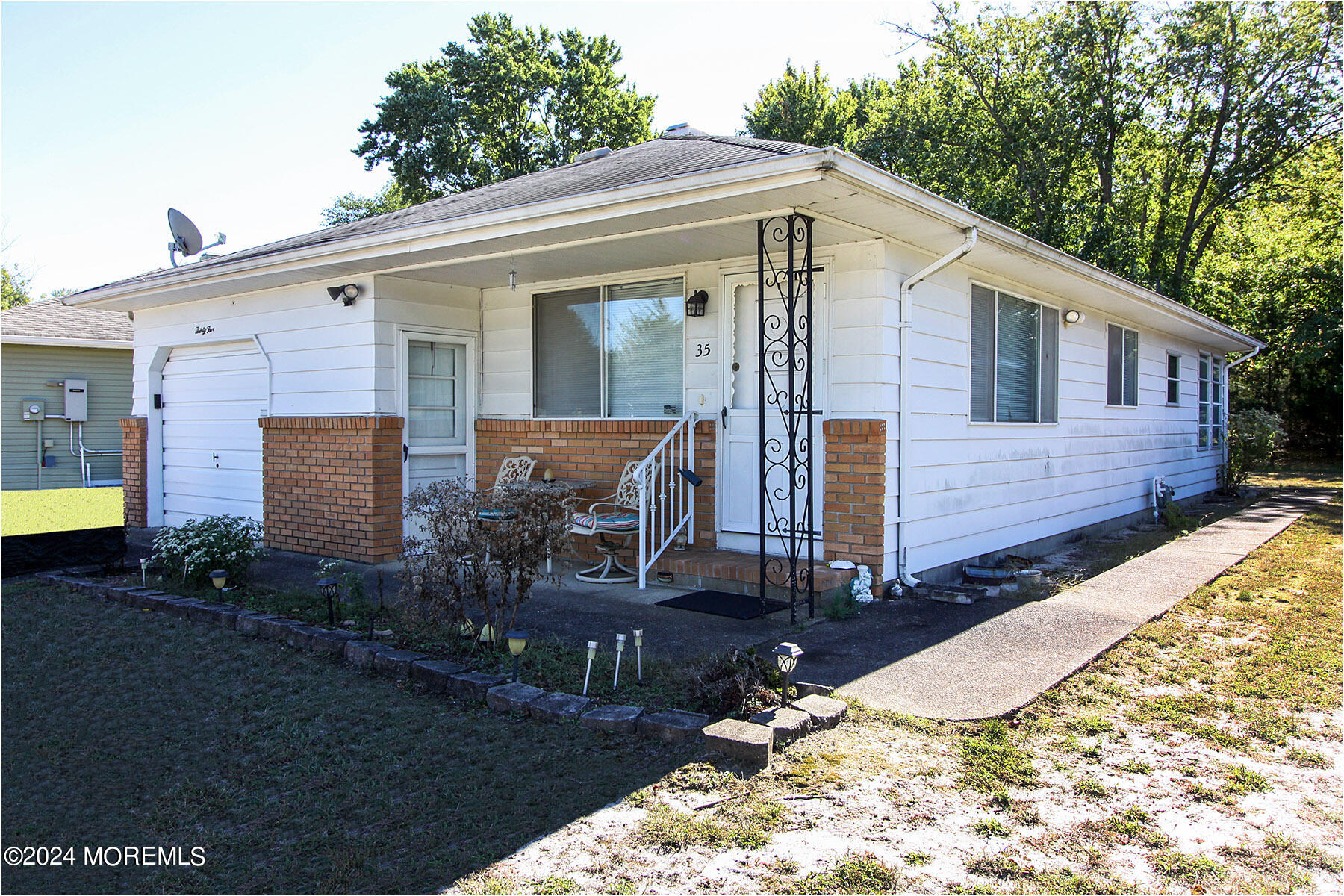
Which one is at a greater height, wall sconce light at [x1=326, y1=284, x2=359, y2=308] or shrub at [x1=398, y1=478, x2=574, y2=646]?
wall sconce light at [x1=326, y1=284, x2=359, y2=308]

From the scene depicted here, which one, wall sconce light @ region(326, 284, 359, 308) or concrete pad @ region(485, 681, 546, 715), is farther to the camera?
wall sconce light @ region(326, 284, 359, 308)

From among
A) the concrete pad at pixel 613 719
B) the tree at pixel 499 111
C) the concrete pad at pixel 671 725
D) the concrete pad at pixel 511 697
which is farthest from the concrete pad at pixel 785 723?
the tree at pixel 499 111

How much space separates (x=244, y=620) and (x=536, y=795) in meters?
3.27

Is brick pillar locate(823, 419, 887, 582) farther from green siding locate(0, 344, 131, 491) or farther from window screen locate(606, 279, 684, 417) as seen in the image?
green siding locate(0, 344, 131, 491)

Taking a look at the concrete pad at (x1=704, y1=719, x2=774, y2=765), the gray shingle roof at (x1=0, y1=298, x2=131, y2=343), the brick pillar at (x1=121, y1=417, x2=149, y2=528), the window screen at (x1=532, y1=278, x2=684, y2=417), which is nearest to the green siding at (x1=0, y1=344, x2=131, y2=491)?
the gray shingle roof at (x1=0, y1=298, x2=131, y2=343)

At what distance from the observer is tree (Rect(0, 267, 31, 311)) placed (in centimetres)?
3578

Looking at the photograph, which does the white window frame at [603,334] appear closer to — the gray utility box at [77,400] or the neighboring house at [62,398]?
the neighboring house at [62,398]

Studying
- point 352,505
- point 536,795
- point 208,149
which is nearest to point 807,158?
point 536,795

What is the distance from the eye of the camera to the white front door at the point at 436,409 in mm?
7887

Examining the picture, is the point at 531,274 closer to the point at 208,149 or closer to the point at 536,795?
the point at 536,795

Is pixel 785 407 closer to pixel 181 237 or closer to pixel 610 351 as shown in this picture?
pixel 610 351

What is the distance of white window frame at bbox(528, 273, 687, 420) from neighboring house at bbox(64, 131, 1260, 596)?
3 centimetres

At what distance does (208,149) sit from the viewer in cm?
1206

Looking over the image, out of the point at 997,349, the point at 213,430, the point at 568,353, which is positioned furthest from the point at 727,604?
the point at 213,430
